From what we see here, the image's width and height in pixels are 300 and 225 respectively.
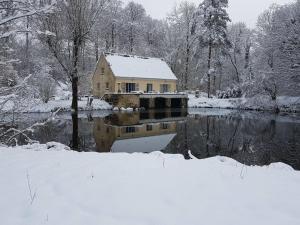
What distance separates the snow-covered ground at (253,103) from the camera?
3258 cm

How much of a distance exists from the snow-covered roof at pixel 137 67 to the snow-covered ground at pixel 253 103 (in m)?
5.62

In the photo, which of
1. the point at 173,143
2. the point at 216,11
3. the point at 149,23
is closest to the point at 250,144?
the point at 173,143

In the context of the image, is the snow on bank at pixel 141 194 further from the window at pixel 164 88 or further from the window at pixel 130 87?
the window at pixel 164 88

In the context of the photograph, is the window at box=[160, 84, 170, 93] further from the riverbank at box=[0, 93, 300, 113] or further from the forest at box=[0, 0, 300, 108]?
the forest at box=[0, 0, 300, 108]

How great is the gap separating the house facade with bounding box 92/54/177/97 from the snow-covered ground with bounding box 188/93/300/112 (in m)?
4.74

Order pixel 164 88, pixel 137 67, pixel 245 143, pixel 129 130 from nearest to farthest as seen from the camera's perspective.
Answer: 1. pixel 245 143
2. pixel 129 130
3. pixel 137 67
4. pixel 164 88

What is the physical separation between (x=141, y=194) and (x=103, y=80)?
115 feet

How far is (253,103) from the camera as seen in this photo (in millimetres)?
36062

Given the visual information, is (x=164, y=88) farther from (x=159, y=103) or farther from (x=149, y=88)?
(x=149, y=88)

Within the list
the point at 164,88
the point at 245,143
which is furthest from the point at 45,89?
the point at 245,143

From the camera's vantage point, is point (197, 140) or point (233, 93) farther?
point (233, 93)

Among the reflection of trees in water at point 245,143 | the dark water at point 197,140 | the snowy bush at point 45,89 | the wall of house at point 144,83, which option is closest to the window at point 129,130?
the dark water at point 197,140

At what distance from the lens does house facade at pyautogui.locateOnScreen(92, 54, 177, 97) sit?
36.6 meters

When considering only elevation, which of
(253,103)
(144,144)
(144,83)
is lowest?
(144,144)
